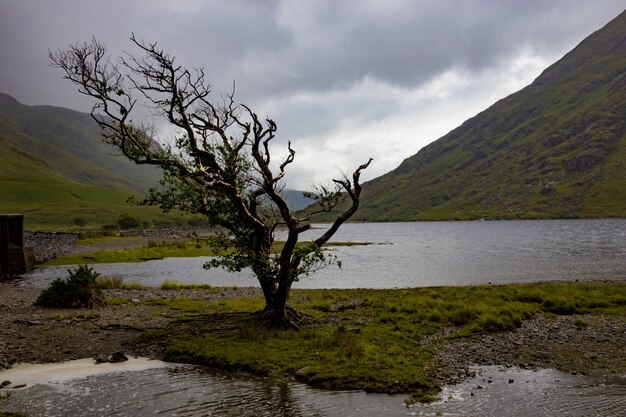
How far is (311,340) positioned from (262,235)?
7.53 m

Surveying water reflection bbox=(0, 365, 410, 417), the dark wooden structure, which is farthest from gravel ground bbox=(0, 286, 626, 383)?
the dark wooden structure

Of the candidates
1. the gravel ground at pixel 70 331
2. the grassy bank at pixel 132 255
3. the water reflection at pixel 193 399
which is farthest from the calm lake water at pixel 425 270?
the water reflection at pixel 193 399

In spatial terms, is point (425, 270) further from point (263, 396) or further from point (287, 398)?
point (263, 396)

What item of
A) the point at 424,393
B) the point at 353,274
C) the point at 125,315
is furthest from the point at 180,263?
the point at 424,393

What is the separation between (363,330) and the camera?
89.5 feet

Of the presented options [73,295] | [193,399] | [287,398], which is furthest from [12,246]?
[287,398]

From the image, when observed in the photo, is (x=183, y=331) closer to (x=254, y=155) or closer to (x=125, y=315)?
(x=125, y=315)

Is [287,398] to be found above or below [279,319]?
below

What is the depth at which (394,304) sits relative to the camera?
3519 centimetres

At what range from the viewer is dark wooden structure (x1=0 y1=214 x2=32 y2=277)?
62.0m

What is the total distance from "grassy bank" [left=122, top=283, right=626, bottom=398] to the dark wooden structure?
3728 cm

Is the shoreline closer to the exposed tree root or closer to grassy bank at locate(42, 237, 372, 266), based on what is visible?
the exposed tree root

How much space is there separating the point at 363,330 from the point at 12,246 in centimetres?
6121

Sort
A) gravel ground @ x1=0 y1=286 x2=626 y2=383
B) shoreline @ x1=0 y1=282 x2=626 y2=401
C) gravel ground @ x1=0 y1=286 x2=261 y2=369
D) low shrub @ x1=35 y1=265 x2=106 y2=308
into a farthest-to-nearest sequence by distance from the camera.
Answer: low shrub @ x1=35 y1=265 x2=106 y2=308, gravel ground @ x1=0 y1=286 x2=261 y2=369, gravel ground @ x1=0 y1=286 x2=626 y2=383, shoreline @ x1=0 y1=282 x2=626 y2=401
